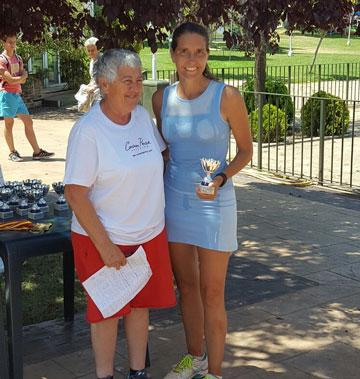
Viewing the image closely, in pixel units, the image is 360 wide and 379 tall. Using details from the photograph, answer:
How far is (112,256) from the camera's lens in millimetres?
3309

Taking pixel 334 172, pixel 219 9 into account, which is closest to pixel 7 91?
pixel 334 172

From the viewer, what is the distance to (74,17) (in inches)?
220

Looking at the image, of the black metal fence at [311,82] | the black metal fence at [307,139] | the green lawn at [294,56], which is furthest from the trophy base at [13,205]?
the green lawn at [294,56]

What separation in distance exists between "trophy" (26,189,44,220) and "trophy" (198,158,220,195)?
101 cm

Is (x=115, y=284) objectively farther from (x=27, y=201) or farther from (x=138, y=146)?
(x=27, y=201)

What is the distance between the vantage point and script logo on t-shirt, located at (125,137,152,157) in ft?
10.8

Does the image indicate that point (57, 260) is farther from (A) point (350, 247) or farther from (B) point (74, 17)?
(A) point (350, 247)

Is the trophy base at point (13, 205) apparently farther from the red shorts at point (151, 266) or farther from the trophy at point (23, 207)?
the red shorts at point (151, 266)

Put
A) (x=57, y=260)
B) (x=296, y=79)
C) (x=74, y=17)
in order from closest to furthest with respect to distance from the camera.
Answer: (x=74, y=17)
(x=57, y=260)
(x=296, y=79)

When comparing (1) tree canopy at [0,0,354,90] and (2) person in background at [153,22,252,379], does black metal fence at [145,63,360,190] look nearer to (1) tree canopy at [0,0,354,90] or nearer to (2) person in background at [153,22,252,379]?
(1) tree canopy at [0,0,354,90]

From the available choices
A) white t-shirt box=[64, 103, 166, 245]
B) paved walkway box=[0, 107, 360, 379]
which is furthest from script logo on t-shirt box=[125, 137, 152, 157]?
paved walkway box=[0, 107, 360, 379]

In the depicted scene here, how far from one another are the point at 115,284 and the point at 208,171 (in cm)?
67

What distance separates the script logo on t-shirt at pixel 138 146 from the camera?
10.8 ft

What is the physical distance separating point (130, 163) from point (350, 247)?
12.0 ft
